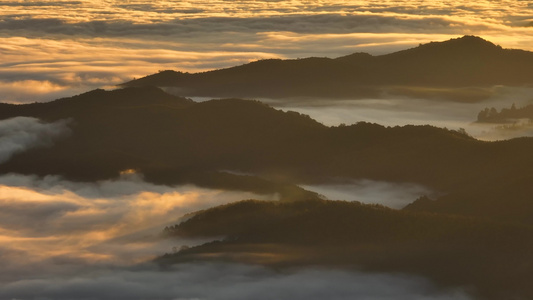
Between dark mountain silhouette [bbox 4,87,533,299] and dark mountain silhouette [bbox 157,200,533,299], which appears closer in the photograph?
dark mountain silhouette [bbox 157,200,533,299]

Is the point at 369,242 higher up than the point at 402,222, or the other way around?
the point at 402,222

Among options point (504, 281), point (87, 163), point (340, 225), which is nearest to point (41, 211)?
point (87, 163)

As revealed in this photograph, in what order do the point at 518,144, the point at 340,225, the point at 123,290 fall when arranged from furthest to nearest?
the point at 518,144
the point at 340,225
the point at 123,290

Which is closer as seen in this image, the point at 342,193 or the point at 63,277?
the point at 63,277

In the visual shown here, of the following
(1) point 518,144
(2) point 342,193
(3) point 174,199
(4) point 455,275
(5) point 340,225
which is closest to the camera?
(4) point 455,275

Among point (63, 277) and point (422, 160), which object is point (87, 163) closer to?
point (422, 160)

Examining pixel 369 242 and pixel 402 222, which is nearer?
pixel 369 242

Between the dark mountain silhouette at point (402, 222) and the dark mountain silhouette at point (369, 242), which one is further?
the dark mountain silhouette at point (402, 222)
